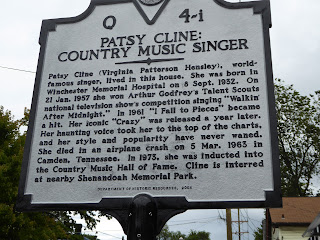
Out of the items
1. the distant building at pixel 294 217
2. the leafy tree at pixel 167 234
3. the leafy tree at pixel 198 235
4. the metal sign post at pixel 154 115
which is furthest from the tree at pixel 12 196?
the leafy tree at pixel 198 235

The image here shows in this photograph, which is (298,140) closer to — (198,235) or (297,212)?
(297,212)

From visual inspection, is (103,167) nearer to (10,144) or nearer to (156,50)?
(156,50)

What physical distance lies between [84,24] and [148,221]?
311 centimetres

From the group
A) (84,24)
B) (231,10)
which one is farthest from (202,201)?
(84,24)

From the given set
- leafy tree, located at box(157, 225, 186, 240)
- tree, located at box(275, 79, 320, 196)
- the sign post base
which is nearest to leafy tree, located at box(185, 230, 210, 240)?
leafy tree, located at box(157, 225, 186, 240)

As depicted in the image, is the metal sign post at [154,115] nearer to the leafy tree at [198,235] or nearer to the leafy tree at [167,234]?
the leafy tree at [167,234]

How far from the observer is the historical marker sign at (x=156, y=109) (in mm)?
4020

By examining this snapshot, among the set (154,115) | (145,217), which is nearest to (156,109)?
(154,115)

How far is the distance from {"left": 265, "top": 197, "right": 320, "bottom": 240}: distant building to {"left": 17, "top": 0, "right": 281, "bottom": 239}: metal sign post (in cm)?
2199

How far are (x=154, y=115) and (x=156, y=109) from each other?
9cm

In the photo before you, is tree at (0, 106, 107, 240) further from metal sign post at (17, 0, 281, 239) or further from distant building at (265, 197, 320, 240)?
distant building at (265, 197, 320, 240)

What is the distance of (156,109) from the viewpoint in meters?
4.38

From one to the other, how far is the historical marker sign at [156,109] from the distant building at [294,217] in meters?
22.0

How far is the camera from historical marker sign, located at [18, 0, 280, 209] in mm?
4020
